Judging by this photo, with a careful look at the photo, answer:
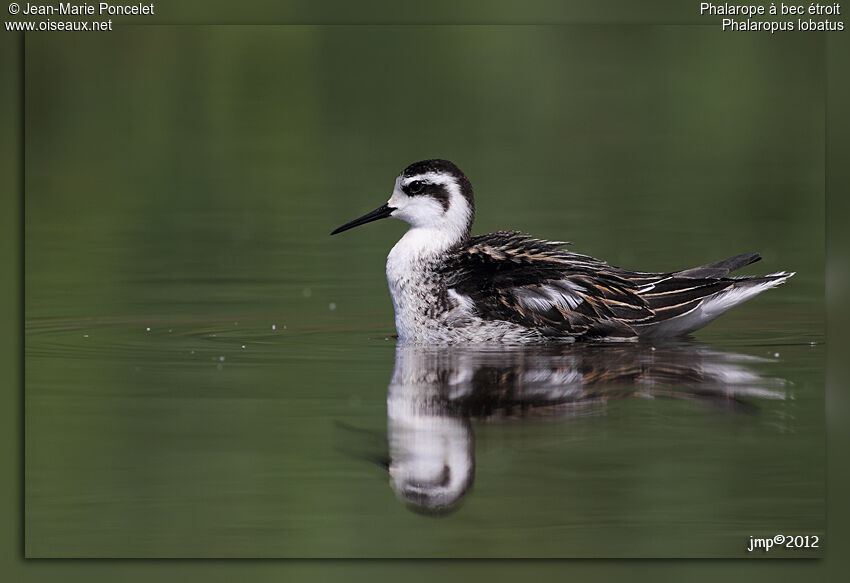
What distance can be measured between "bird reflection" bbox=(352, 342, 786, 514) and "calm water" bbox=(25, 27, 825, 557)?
0.03 metres

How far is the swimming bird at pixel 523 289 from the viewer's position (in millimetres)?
12695

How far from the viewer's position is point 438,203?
1352 cm

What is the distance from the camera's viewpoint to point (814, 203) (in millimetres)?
16734

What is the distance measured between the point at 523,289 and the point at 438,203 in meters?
1.35

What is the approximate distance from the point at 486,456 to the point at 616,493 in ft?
3.00

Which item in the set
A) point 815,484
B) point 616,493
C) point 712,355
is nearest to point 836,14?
point 712,355

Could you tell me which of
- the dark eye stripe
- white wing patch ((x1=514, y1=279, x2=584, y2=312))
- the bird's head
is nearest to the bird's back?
white wing patch ((x1=514, y1=279, x2=584, y2=312))

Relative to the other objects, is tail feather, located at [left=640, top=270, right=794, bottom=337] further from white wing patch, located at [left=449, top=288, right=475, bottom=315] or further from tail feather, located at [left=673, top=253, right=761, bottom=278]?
white wing patch, located at [left=449, top=288, right=475, bottom=315]

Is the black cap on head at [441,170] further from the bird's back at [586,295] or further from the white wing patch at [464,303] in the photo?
the white wing patch at [464,303]

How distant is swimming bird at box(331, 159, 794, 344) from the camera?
500 inches

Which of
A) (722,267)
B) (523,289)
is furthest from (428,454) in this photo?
(722,267)

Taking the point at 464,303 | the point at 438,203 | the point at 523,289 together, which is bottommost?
the point at 464,303

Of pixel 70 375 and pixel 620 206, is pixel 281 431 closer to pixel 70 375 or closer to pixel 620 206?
pixel 70 375

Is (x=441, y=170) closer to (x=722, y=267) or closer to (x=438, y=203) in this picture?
(x=438, y=203)
